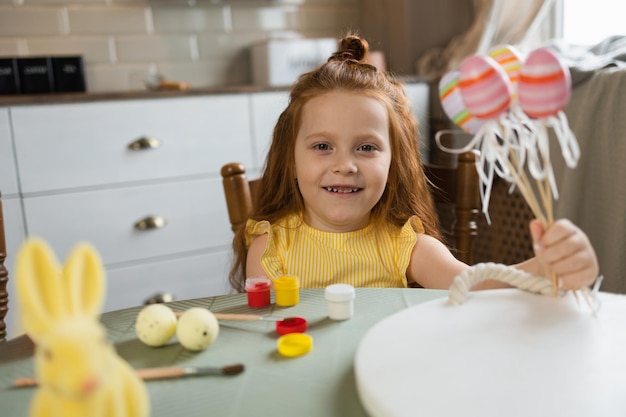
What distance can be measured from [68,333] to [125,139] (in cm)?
169

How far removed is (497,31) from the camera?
2.33 meters

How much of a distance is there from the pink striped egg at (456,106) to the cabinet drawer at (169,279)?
139 cm

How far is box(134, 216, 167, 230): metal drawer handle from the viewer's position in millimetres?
2008

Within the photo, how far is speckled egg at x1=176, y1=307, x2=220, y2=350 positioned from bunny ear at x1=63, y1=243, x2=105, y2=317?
255mm

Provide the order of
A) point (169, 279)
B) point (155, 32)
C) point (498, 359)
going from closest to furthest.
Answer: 1. point (498, 359)
2. point (169, 279)
3. point (155, 32)

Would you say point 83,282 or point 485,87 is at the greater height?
point 485,87

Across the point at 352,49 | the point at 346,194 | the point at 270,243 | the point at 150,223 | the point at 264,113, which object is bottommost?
the point at 150,223

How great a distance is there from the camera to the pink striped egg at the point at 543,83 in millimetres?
544

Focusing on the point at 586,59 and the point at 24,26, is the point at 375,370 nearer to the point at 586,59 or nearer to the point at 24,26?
the point at 586,59

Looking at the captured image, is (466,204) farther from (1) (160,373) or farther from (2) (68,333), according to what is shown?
(2) (68,333)

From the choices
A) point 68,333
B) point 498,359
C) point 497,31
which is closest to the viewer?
point 68,333

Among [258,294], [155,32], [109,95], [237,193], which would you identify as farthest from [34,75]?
[258,294]

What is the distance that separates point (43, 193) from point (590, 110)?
1634 millimetres

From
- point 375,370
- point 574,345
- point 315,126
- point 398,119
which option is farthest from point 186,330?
point 398,119
